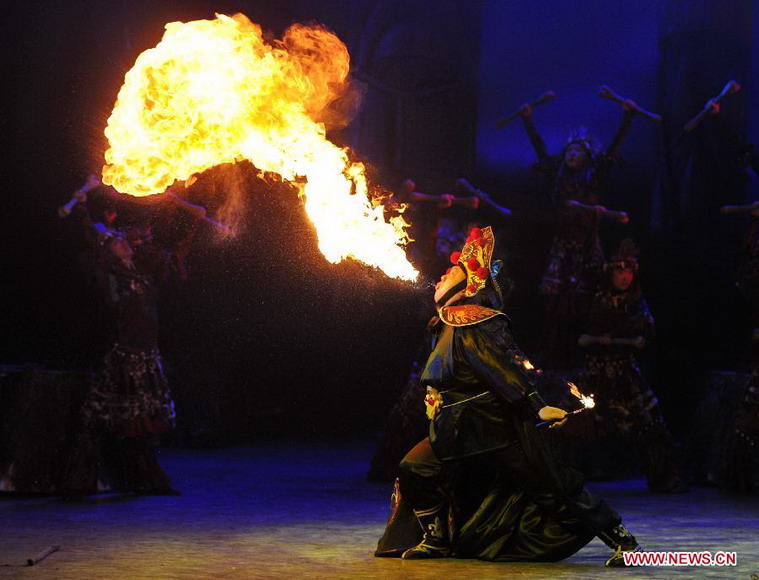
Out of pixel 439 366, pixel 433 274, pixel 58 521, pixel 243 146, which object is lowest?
pixel 58 521

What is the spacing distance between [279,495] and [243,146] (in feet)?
9.27

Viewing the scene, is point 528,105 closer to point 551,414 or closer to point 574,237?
point 574,237

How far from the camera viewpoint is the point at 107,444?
9219mm

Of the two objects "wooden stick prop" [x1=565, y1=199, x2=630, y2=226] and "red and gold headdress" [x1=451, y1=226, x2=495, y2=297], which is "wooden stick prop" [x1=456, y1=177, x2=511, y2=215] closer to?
"wooden stick prop" [x1=565, y1=199, x2=630, y2=226]

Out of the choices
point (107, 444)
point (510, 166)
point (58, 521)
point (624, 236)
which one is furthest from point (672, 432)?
→ point (58, 521)

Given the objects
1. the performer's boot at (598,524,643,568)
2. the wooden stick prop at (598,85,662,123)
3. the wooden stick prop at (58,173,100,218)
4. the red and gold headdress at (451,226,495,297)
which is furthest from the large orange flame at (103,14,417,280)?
the wooden stick prop at (598,85,662,123)

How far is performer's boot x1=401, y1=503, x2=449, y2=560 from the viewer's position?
21.1ft

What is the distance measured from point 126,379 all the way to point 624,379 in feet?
13.1

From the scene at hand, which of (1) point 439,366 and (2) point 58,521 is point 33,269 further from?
(1) point 439,366

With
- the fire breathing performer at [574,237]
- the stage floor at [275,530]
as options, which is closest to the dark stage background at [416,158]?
the fire breathing performer at [574,237]

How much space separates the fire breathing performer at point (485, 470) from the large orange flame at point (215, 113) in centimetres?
150

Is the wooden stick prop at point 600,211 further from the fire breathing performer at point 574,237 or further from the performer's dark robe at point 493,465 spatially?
the performer's dark robe at point 493,465

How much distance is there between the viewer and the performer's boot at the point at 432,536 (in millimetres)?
6418

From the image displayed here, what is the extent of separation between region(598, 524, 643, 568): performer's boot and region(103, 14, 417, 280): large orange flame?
2.67 metres
